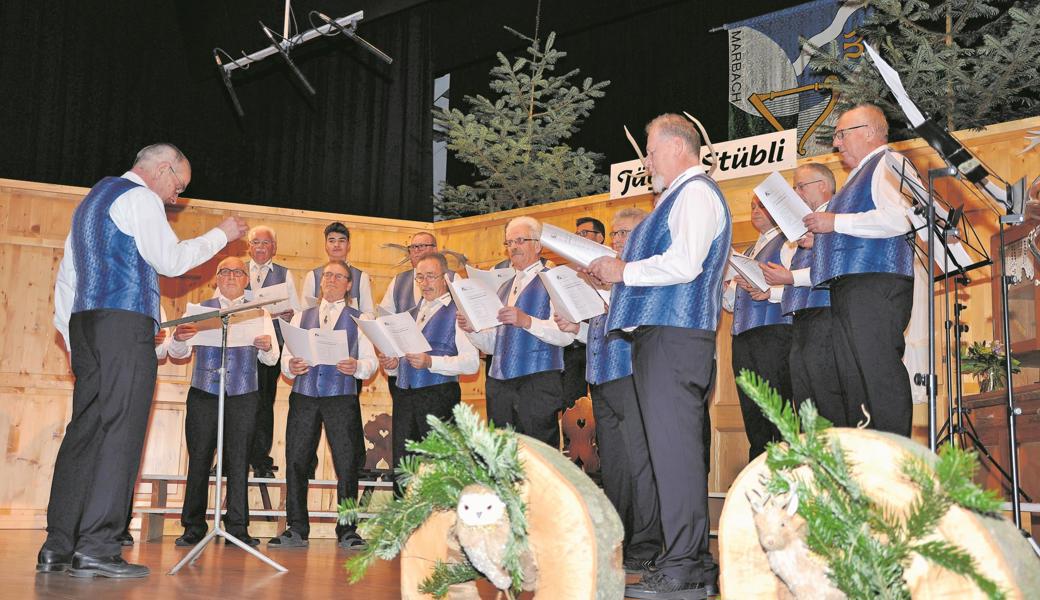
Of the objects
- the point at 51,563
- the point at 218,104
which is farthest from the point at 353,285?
the point at 51,563

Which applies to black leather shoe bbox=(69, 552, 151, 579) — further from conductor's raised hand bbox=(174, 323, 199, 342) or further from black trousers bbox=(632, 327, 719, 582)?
conductor's raised hand bbox=(174, 323, 199, 342)

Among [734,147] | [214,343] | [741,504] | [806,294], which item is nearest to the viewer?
[741,504]

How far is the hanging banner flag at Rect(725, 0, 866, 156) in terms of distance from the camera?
7.26 metres

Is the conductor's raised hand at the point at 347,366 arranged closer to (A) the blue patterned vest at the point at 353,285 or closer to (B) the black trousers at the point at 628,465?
(A) the blue patterned vest at the point at 353,285

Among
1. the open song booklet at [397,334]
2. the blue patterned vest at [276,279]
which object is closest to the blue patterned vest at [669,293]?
the open song booklet at [397,334]

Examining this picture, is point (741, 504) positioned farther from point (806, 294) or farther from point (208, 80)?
point (208, 80)

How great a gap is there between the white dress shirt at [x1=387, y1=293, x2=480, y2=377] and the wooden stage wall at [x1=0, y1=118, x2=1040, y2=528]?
1.54 metres

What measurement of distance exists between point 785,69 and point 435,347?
3.88 meters

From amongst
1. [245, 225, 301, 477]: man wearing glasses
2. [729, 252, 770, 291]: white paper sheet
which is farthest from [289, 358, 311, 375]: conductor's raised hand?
[729, 252, 770, 291]: white paper sheet

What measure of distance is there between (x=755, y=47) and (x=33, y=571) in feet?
20.9

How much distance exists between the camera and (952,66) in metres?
5.55

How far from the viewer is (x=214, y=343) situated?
16.8ft

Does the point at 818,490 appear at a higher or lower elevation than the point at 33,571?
higher

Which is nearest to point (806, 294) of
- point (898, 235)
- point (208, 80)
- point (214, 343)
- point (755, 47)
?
point (898, 235)
